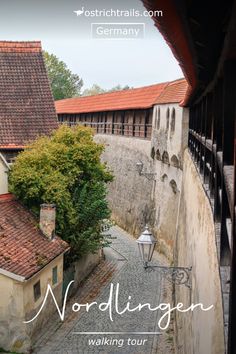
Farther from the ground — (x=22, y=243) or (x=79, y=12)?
(x=79, y=12)

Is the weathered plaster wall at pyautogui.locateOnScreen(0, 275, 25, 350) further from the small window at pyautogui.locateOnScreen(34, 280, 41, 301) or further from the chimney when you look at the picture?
the chimney

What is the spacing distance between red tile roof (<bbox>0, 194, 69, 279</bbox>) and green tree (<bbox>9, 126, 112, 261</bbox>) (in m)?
0.35

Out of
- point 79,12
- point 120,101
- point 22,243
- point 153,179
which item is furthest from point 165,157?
point 79,12

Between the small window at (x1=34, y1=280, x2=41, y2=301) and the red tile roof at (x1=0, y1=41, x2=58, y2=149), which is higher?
the red tile roof at (x1=0, y1=41, x2=58, y2=149)

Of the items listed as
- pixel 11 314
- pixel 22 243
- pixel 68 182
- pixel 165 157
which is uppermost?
pixel 165 157

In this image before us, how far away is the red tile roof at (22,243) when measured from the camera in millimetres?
8656

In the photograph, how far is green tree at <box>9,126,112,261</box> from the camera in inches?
416

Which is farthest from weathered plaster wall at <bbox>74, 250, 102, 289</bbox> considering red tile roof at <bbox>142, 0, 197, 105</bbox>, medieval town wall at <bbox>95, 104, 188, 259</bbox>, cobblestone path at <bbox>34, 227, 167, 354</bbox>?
red tile roof at <bbox>142, 0, 197, 105</bbox>

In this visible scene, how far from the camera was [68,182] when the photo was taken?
1130 cm

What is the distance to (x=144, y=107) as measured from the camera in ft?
55.0

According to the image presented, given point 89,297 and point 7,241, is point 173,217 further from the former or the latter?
point 7,241

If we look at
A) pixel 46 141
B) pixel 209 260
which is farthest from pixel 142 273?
pixel 209 260

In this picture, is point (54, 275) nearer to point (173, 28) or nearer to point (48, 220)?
point (48, 220)

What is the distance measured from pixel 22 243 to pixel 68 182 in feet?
7.25
